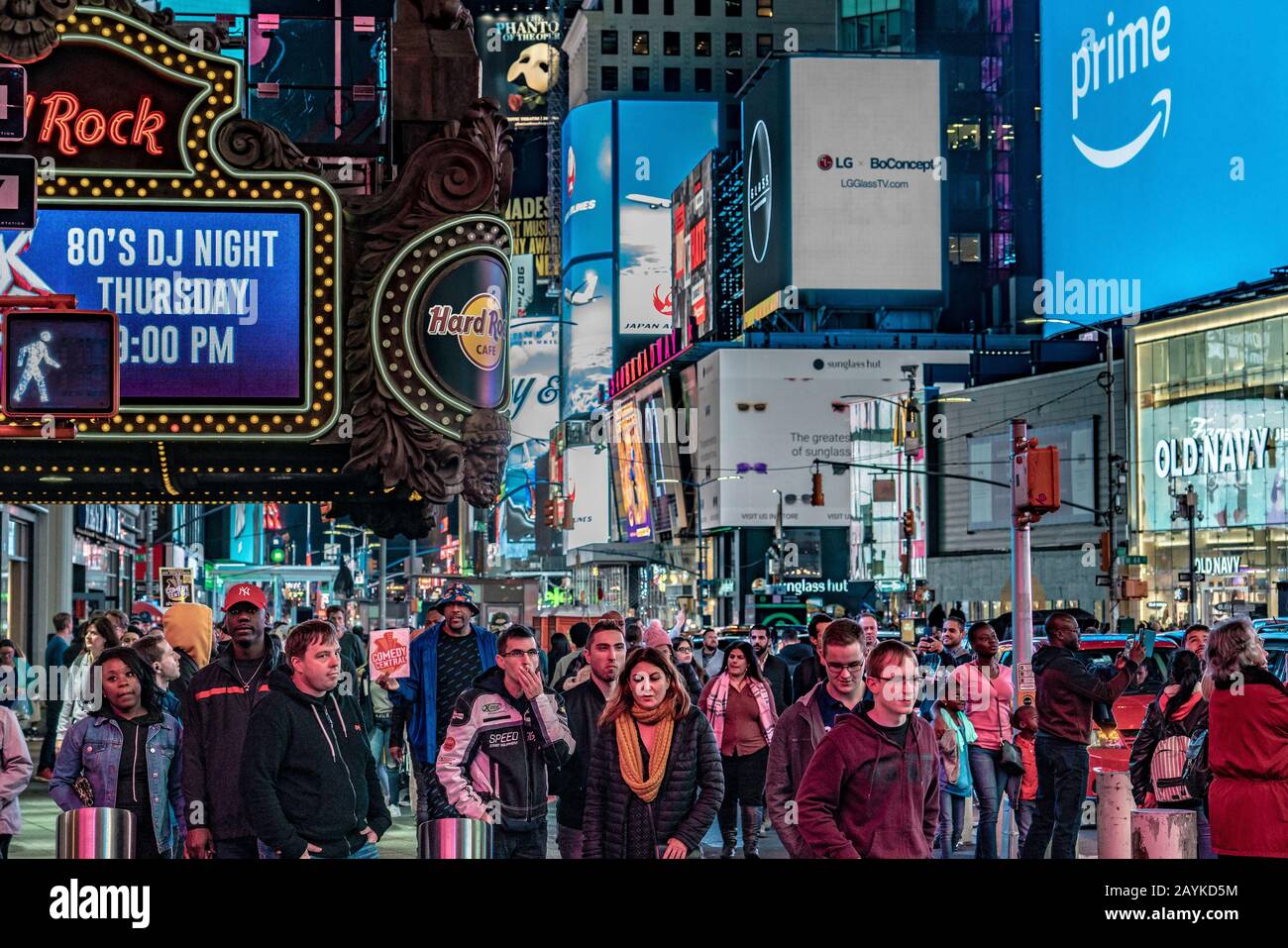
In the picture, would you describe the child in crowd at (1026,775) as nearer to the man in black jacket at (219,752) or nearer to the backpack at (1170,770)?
the backpack at (1170,770)

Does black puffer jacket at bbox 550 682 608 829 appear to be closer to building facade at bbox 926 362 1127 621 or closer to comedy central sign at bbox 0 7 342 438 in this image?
comedy central sign at bbox 0 7 342 438

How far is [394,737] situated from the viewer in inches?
572

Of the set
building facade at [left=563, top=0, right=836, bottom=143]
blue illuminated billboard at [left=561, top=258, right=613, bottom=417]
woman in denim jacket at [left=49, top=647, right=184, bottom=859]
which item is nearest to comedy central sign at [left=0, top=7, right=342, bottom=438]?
woman in denim jacket at [left=49, top=647, right=184, bottom=859]

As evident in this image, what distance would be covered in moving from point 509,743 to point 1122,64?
67.2 metres

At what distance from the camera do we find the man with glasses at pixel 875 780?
25.2 ft

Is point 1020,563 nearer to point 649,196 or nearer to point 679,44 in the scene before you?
point 649,196

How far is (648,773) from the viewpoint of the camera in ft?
28.8

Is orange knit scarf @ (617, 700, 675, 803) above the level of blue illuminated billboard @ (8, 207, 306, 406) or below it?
below

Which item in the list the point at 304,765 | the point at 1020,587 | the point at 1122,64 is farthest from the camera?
the point at 1122,64

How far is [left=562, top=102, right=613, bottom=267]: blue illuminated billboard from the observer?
160 meters

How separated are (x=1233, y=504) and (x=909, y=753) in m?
62.8

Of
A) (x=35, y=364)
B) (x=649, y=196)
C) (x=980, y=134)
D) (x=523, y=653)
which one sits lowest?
(x=523, y=653)

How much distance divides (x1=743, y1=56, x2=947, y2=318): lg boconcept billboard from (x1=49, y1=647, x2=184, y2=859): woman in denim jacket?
10264 centimetres

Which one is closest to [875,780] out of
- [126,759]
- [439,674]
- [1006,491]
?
[126,759]
